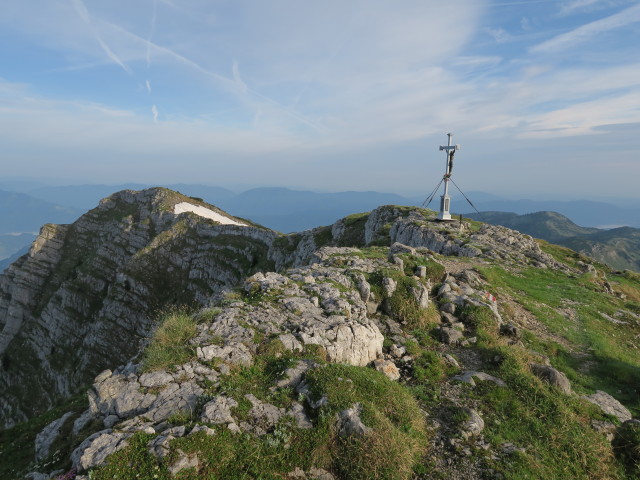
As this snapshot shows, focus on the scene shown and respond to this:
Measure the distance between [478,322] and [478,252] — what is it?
52.6 feet

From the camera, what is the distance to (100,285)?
75188 millimetres

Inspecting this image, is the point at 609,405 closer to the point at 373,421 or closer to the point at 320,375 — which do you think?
the point at 373,421

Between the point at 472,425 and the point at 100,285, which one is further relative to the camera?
the point at 100,285

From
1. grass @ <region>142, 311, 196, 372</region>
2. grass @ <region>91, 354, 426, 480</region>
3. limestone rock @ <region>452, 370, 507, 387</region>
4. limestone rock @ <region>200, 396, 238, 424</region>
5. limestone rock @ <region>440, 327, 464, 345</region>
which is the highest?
grass @ <region>142, 311, 196, 372</region>

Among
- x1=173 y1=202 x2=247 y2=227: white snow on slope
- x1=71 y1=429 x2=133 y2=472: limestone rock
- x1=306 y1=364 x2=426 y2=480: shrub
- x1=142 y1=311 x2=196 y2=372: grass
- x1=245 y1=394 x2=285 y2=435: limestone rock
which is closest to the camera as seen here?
x1=71 y1=429 x2=133 y2=472: limestone rock

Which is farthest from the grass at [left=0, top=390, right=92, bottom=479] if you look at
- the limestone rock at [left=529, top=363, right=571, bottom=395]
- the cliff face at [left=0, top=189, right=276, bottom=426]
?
the cliff face at [left=0, top=189, right=276, bottom=426]

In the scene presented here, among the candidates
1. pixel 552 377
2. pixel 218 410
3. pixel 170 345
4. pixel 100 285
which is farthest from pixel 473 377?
pixel 100 285

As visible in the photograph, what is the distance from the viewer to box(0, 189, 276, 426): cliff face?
6303 cm

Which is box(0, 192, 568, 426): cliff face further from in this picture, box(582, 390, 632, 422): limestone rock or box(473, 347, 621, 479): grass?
box(473, 347, 621, 479): grass

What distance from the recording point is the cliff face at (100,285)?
63031 millimetres

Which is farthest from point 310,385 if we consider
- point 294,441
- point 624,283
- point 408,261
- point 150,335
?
point 624,283

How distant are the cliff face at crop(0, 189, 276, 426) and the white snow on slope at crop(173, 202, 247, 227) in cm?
168

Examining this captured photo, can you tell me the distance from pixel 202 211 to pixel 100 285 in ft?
101

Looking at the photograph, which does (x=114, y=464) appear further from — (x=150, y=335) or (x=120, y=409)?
(x=150, y=335)
